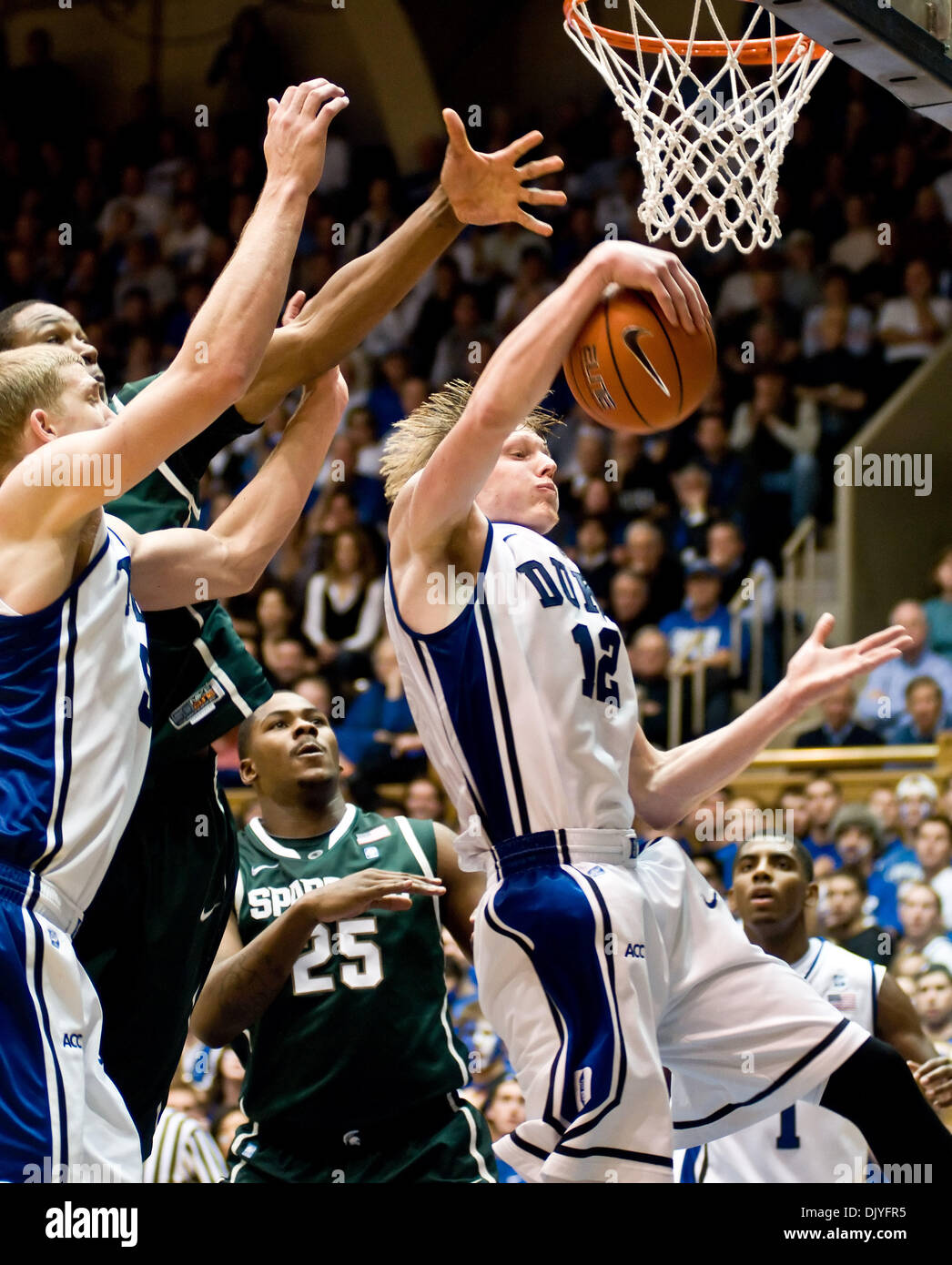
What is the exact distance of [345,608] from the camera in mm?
9430

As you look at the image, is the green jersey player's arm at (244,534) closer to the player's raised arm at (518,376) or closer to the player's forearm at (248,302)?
the player's raised arm at (518,376)

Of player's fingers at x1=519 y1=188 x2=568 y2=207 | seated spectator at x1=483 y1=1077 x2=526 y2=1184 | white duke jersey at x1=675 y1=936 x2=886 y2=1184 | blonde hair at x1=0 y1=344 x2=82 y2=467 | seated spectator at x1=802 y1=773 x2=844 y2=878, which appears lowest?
seated spectator at x1=483 y1=1077 x2=526 y2=1184

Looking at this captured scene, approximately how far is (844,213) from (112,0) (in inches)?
235

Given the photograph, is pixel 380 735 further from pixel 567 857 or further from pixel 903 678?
pixel 567 857

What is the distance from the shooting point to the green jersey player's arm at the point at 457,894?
4.61 m

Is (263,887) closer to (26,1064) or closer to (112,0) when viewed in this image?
(26,1064)

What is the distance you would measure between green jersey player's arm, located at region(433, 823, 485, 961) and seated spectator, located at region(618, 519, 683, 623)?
4.31 metres

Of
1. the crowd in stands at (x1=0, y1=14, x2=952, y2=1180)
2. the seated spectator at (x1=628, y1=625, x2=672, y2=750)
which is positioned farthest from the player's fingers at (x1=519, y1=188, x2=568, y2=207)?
the seated spectator at (x1=628, y1=625, x2=672, y2=750)

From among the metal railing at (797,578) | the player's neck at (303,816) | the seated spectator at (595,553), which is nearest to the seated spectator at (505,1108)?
the player's neck at (303,816)

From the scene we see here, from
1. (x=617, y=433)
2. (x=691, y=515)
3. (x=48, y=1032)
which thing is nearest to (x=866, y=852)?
(x=691, y=515)

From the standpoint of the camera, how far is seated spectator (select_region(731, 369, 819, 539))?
925 centimetres

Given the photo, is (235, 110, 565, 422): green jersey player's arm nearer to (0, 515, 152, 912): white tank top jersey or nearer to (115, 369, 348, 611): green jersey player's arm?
(115, 369, 348, 611): green jersey player's arm

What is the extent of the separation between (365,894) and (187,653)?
0.70m

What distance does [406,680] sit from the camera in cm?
383
